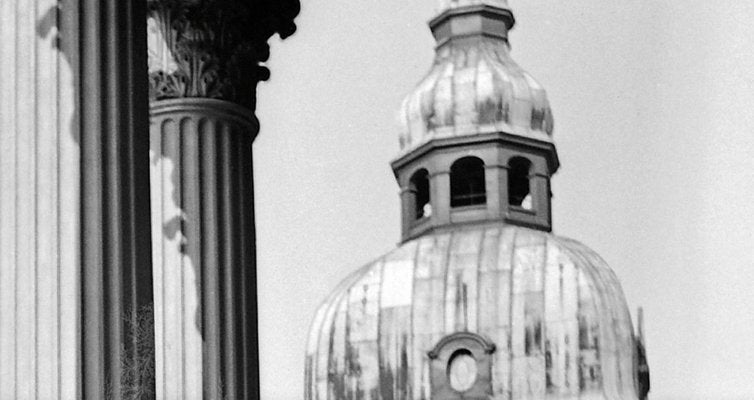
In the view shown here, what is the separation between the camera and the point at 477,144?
10731 centimetres

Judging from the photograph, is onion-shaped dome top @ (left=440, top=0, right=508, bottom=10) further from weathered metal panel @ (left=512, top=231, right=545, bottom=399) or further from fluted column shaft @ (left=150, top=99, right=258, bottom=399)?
fluted column shaft @ (left=150, top=99, right=258, bottom=399)

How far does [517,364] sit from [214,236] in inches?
2761

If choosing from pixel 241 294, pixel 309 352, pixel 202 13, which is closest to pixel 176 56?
pixel 202 13

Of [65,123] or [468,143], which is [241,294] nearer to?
[65,123]

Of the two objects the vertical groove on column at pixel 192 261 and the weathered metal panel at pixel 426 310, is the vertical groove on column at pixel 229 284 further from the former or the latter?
the weathered metal panel at pixel 426 310

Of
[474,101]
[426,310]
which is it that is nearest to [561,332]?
[426,310]

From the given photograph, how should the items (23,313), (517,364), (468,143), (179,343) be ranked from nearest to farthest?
(23,313) → (179,343) → (517,364) → (468,143)

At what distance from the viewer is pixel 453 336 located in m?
103

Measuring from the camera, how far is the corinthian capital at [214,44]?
3169 centimetres

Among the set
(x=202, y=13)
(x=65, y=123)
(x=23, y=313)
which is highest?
(x=202, y=13)

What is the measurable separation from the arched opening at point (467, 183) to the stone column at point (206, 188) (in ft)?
251

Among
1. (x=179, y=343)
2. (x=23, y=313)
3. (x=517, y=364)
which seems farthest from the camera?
(x=517, y=364)

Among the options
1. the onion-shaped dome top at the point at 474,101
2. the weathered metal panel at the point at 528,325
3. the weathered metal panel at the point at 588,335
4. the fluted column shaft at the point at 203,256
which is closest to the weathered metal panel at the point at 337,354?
the weathered metal panel at the point at 528,325

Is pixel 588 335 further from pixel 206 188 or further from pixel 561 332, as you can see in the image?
pixel 206 188
